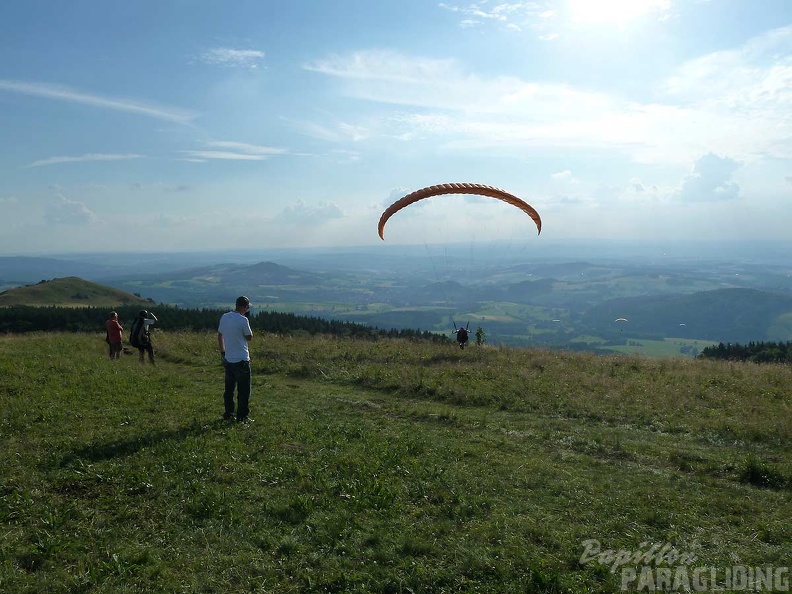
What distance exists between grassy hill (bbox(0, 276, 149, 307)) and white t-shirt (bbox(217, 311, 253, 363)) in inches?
Result: 3369

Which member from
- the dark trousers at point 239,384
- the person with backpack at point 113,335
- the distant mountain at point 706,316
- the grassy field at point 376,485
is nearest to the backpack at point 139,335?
the person with backpack at point 113,335

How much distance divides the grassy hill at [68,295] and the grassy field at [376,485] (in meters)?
85.5

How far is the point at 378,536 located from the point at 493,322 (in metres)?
131

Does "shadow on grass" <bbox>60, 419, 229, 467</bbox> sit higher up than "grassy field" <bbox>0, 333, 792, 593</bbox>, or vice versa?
"shadow on grass" <bbox>60, 419, 229, 467</bbox>

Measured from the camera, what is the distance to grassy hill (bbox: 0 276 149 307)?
88.1 metres

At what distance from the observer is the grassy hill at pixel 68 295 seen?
88062mm

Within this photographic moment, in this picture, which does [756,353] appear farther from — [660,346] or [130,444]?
[660,346]

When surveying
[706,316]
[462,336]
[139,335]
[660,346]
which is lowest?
[660,346]

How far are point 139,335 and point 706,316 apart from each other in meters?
175

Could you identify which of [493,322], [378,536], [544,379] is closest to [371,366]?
[544,379]

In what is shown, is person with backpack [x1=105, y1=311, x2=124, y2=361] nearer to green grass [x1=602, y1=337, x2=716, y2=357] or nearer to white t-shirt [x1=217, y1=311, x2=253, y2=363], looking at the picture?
white t-shirt [x1=217, y1=311, x2=253, y2=363]

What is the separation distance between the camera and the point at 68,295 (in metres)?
95.1

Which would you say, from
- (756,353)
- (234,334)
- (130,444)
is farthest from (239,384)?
(756,353)

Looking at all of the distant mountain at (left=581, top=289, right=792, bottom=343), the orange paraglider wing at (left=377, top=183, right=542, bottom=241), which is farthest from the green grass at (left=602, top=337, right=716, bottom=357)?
the orange paraglider wing at (left=377, top=183, right=542, bottom=241)
